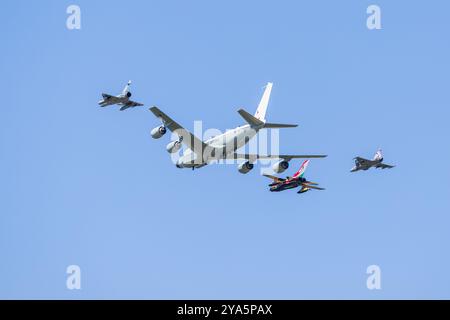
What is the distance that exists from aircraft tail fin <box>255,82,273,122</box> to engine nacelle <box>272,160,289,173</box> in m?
5.70

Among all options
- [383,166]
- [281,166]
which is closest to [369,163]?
[383,166]

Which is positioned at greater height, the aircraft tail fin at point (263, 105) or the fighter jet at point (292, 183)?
the aircraft tail fin at point (263, 105)

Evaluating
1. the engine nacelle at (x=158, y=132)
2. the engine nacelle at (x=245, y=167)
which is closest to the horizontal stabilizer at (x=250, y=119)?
the engine nacelle at (x=245, y=167)

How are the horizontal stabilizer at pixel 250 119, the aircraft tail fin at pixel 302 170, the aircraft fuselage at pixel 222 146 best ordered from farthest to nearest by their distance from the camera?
the aircraft tail fin at pixel 302 170 → the aircraft fuselage at pixel 222 146 → the horizontal stabilizer at pixel 250 119

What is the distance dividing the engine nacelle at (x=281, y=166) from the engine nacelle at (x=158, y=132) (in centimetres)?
Result: 1256

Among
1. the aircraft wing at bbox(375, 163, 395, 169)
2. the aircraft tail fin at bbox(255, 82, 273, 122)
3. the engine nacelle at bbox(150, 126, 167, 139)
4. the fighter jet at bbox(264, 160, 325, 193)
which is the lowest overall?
the fighter jet at bbox(264, 160, 325, 193)

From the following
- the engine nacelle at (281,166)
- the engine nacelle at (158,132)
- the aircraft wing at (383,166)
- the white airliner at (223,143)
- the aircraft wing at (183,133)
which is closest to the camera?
the aircraft wing at (183,133)

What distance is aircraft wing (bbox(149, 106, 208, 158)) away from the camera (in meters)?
79.2

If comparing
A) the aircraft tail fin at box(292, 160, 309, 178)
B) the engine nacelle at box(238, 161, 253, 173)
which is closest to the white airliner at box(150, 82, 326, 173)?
the engine nacelle at box(238, 161, 253, 173)

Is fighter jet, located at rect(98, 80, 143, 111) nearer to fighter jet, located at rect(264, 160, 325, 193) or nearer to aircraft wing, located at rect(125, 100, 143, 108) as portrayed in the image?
aircraft wing, located at rect(125, 100, 143, 108)

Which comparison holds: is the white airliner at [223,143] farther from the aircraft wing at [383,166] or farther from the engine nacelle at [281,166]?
the aircraft wing at [383,166]

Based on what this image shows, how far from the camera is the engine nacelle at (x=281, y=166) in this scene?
290 ft

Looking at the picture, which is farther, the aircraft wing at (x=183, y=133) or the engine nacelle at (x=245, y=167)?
the engine nacelle at (x=245, y=167)
